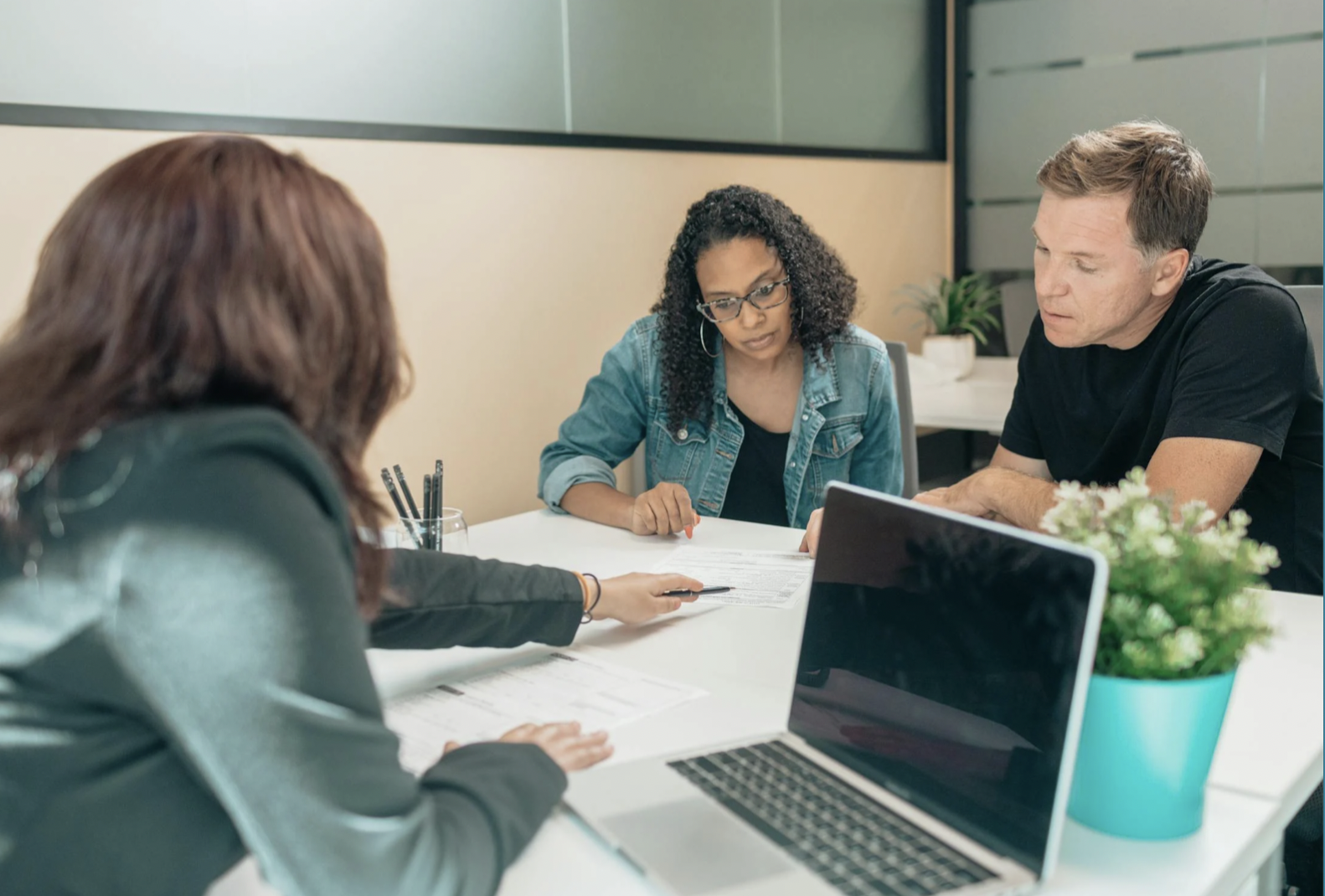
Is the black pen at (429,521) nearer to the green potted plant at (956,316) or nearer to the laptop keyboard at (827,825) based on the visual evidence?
the laptop keyboard at (827,825)

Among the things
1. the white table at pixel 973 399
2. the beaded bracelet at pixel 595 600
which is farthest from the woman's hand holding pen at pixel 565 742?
the white table at pixel 973 399

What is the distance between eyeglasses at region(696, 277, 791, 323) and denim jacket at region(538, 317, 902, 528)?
0.12 m

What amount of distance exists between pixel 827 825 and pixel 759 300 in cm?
138

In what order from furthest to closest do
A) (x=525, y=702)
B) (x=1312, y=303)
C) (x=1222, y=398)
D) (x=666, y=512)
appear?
1. (x=1312, y=303)
2. (x=666, y=512)
3. (x=1222, y=398)
4. (x=525, y=702)

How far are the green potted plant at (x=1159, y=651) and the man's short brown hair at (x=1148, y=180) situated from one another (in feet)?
3.06

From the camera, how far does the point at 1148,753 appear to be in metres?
0.88

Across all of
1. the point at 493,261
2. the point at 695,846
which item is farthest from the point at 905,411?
the point at 695,846

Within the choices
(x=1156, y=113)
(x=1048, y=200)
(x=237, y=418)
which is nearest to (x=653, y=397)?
(x=1048, y=200)

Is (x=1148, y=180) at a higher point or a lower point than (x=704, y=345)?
higher

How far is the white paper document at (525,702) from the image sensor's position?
44.0 inches

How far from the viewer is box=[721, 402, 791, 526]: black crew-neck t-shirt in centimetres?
225

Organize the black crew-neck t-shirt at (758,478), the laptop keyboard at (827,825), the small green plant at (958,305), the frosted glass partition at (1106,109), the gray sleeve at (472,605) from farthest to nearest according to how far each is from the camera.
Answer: the small green plant at (958,305)
the frosted glass partition at (1106,109)
the black crew-neck t-shirt at (758,478)
the gray sleeve at (472,605)
the laptop keyboard at (827,825)

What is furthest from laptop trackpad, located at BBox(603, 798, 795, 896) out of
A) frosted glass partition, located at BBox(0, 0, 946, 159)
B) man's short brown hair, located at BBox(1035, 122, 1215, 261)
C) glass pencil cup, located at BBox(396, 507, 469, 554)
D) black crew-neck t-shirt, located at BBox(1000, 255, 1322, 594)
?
frosted glass partition, located at BBox(0, 0, 946, 159)

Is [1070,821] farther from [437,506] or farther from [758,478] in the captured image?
[758,478]
